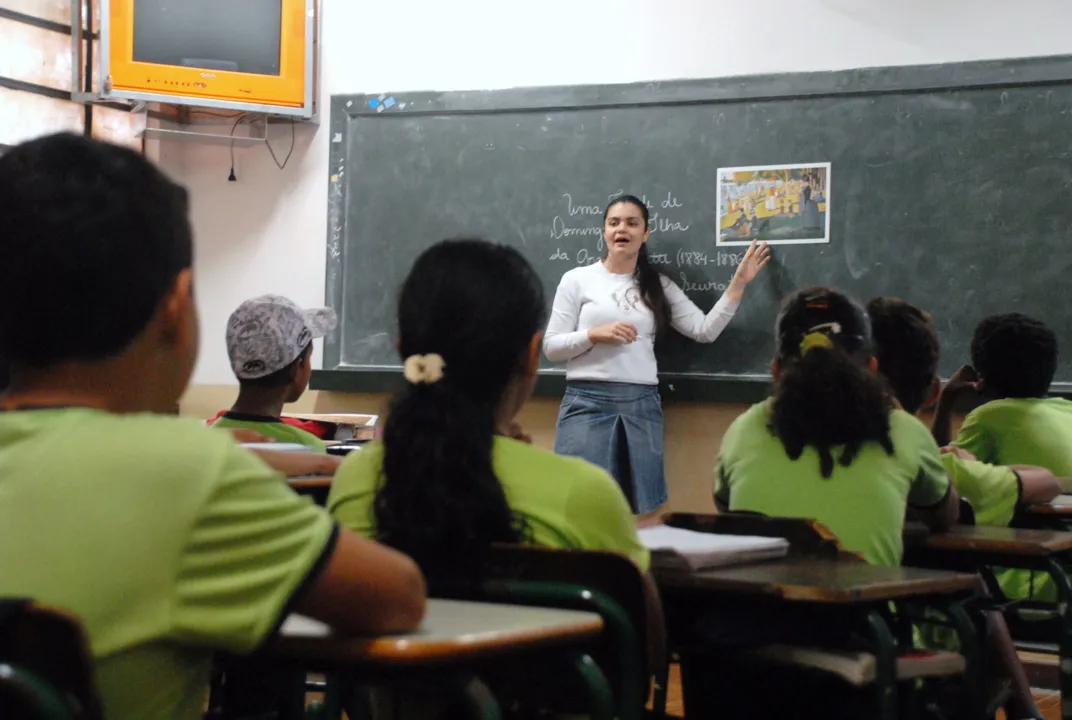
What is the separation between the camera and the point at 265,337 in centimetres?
283

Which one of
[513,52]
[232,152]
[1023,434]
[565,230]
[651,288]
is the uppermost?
[513,52]

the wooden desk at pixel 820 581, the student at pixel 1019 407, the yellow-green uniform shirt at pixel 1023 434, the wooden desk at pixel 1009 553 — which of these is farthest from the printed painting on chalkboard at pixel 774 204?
the wooden desk at pixel 820 581

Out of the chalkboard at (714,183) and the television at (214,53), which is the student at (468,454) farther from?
the television at (214,53)

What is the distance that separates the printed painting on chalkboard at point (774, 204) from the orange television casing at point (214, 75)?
6.28ft

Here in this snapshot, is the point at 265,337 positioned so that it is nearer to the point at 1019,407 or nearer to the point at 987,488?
the point at 987,488

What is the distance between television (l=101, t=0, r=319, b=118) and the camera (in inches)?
199

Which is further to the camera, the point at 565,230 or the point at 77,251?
the point at 565,230

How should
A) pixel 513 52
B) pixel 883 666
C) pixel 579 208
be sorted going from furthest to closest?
1. pixel 513 52
2. pixel 579 208
3. pixel 883 666

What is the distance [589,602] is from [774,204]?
137 inches

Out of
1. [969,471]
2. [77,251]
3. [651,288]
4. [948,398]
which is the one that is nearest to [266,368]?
[969,471]

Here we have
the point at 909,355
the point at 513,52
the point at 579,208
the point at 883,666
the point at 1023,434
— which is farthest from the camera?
the point at 513,52

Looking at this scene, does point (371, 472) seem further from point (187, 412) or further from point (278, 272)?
point (187, 412)

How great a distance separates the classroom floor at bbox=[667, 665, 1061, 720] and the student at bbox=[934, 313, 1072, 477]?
3.13ft

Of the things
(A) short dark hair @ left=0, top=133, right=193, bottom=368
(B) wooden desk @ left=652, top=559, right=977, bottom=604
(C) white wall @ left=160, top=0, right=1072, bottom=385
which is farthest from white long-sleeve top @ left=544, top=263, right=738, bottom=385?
(A) short dark hair @ left=0, top=133, right=193, bottom=368
